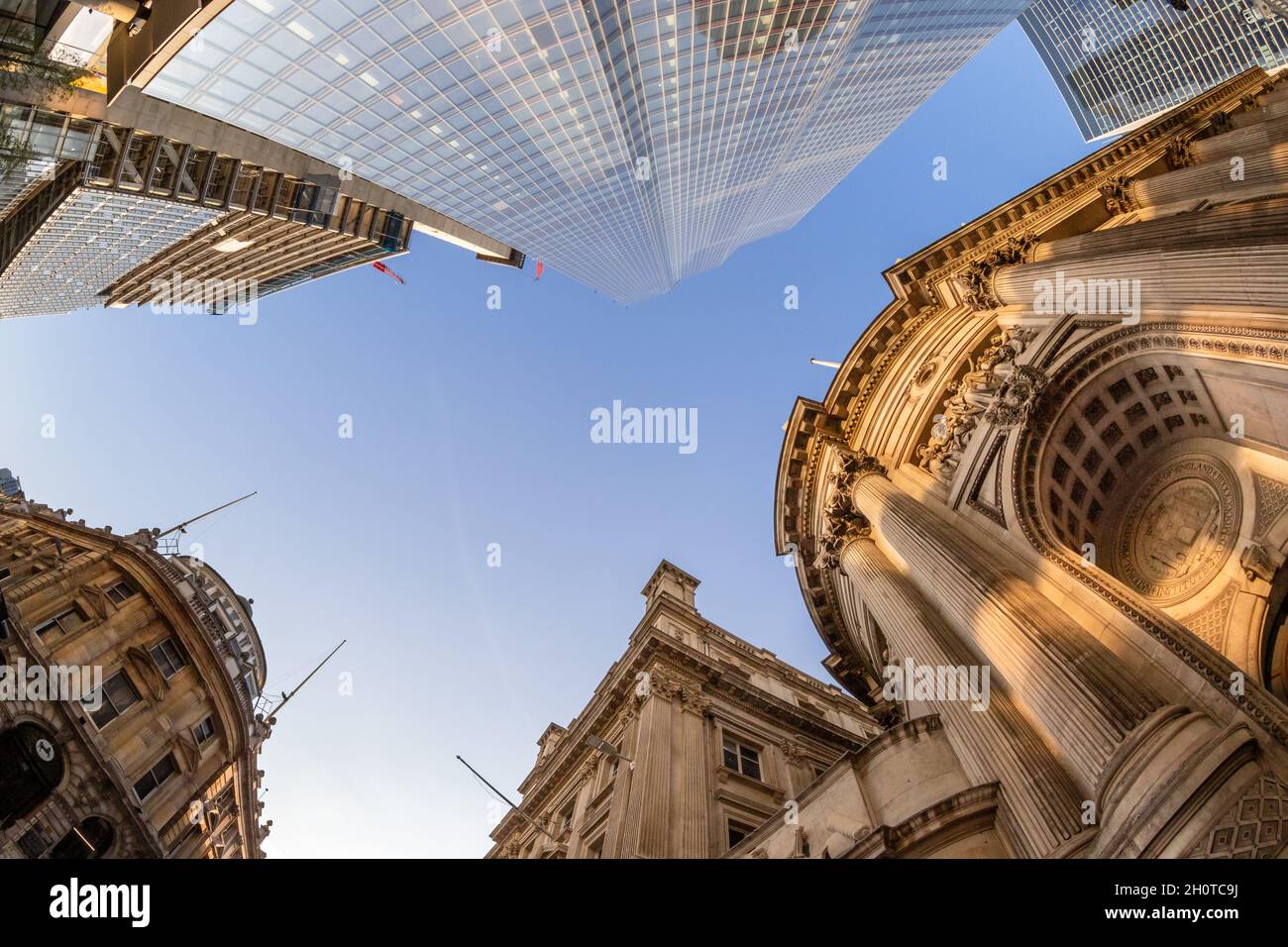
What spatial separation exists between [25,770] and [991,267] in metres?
44.7

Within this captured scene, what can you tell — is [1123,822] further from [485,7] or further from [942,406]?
[485,7]

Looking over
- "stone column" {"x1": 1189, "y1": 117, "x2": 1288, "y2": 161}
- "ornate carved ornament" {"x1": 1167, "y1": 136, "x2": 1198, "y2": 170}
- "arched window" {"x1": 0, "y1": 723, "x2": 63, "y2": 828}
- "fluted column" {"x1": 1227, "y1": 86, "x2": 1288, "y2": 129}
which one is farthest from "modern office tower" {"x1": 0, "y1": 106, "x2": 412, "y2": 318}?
"fluted column" {"x1": 1227, "y1": 86, "x2": 1288, "y2": 129}

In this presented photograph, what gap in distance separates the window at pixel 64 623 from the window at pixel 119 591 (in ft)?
7.71

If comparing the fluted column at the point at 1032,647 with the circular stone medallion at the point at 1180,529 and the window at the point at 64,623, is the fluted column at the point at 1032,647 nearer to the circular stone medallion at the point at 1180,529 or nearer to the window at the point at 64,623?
the circular stone medallion at the point at 1180,529

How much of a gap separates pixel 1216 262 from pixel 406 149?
43.9m

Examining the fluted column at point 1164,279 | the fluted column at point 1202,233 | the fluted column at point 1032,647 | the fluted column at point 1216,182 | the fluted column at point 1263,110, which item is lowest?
the fluted column at point 1032,647

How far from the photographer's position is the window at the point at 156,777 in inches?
1174

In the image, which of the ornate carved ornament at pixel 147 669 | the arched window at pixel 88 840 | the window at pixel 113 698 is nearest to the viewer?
the arched window at pixel 88 840

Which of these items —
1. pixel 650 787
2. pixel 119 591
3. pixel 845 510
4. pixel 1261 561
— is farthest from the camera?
pixel 119 591

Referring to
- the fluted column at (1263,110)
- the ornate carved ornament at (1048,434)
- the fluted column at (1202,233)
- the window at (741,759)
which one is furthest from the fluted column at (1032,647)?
the fluted column at (1263,110)

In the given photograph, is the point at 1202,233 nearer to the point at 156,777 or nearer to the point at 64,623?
the point at 64,623

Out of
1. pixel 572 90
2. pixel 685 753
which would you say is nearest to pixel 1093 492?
pixel 685 753

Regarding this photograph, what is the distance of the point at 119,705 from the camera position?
30.4 metres

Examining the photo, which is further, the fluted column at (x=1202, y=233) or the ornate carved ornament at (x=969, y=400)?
the ornate carved ornament at (x=969, y=400)
